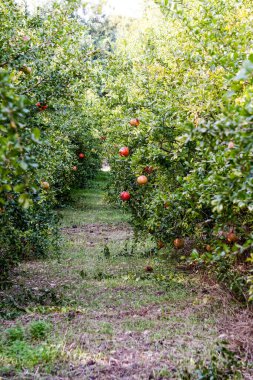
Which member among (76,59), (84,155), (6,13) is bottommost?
(84,155)

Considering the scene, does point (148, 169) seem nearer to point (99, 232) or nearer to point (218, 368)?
→ point (218, 368)

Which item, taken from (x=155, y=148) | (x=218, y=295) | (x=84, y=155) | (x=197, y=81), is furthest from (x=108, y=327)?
(x=84, y=155)

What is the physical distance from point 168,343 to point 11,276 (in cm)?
356

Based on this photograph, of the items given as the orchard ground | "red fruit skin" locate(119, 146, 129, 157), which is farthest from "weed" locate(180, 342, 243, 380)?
"red fruit skin" locate(119, 146, 129, 157)

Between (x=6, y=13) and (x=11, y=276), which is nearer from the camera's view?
(x=6, y=13)

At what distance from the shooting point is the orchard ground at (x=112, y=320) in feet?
12.5

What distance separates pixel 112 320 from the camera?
5.02 m

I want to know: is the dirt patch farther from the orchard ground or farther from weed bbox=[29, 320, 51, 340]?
weed bbox=[29, 320, 51, 340]

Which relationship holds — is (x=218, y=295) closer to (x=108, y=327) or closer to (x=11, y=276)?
(x=108, y=327)

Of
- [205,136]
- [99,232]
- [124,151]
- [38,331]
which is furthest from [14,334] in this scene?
[99,232]

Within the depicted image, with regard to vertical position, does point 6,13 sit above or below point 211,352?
above

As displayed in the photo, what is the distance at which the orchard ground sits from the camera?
149 inches

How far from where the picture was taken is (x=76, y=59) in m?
5.60

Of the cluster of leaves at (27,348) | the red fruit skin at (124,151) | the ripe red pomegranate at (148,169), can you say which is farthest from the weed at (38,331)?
the red fruit skin at (124,151)
